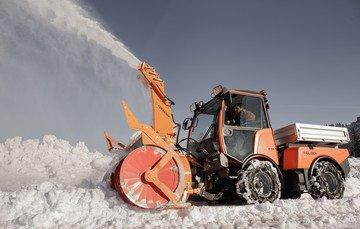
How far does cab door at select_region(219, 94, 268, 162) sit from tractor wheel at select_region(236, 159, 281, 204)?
0.34 m

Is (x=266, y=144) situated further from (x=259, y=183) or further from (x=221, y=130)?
(x=221, y=130)

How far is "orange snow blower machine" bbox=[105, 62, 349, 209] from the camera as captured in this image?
5.99m

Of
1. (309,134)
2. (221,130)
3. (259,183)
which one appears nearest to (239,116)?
(221,130)

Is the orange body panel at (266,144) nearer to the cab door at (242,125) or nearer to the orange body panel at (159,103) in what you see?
the cab door at (242,125)

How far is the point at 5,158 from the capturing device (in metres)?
23.5

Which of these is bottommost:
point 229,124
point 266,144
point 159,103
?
point 266,144

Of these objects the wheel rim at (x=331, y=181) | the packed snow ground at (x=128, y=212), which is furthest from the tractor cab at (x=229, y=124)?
the wheel rim at (x=331, y=181)

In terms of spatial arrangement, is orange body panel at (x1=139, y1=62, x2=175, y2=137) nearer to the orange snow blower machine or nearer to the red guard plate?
the orange snow blower machine

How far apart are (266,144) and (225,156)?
1096mm

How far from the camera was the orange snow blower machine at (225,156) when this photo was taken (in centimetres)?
599

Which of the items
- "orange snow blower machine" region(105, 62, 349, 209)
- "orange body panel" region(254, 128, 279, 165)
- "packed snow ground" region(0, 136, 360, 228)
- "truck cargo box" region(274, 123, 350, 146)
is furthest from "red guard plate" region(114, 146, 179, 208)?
"truck cargo box" region(274, 123, 350, 146)

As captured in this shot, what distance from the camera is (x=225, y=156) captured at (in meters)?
6.82

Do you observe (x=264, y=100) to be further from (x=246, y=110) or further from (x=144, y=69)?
(x=144, y=69)

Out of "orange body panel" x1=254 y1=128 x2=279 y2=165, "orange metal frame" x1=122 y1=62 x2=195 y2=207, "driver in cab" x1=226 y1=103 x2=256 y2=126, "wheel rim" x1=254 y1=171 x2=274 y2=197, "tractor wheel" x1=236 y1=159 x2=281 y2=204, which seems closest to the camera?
"orange metal frame" x1=122 y1=62 x2=195 y2=207
